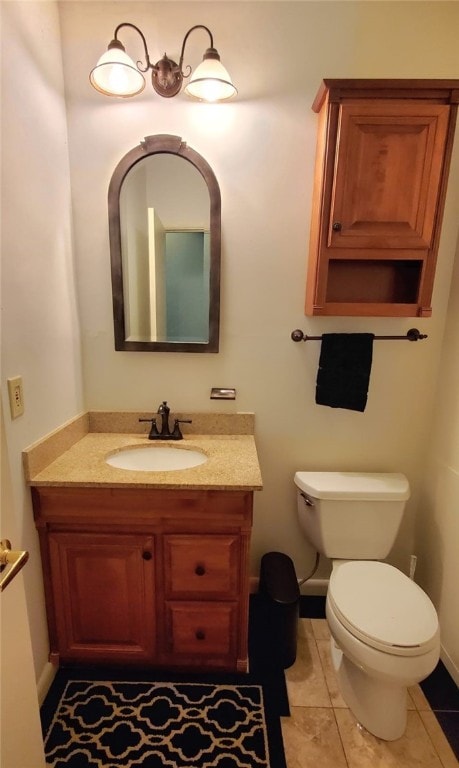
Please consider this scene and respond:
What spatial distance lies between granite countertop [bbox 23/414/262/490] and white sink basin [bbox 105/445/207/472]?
23 millimetres

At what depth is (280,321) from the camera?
1.59 m

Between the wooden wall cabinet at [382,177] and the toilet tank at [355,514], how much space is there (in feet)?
2.36

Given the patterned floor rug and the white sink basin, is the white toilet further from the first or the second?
the white sink basin

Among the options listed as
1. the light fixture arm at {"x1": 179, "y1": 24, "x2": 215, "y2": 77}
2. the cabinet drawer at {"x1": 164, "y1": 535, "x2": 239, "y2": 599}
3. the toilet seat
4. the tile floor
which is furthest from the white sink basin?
the light fixture arm at {"x1": 179, "y1": 24, "x2": 215, "y2": 77}

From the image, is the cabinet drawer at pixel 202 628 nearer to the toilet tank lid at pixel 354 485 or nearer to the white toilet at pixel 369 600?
the white toilet at pixel 369 600

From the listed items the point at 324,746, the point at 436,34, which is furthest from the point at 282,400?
the point at 436,34

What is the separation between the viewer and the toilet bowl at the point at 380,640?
3.59ft

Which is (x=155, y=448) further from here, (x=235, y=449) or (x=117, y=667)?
(x=117, y=667)

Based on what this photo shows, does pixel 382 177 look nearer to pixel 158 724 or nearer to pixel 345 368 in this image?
pixel 345 368

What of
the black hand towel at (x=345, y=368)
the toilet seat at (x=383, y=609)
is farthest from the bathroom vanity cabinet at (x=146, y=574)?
the black hand towel at (x=345, y=368)

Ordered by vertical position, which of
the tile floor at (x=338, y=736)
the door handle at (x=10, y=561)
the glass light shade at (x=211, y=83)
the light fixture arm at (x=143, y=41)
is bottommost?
the tile floor at (x=338, y=736)

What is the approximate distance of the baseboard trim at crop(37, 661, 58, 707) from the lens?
50.8 inches

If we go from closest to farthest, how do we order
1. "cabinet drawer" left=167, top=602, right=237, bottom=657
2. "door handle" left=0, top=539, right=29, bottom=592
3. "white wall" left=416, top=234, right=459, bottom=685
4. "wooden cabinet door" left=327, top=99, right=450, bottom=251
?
"door handle" left=0, top=539, right=29, bottom=592 < "wooden cabinet door" left=327, top=99, right=450, bottom=251 < "cabinet drawer" left=167, top=602, right=237, bottom=657 < "white wall" left=416, top=234, right=459, bottom=685

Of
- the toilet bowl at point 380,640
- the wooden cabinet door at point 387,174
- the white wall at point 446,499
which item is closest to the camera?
the toilet bowl at point 380,640
